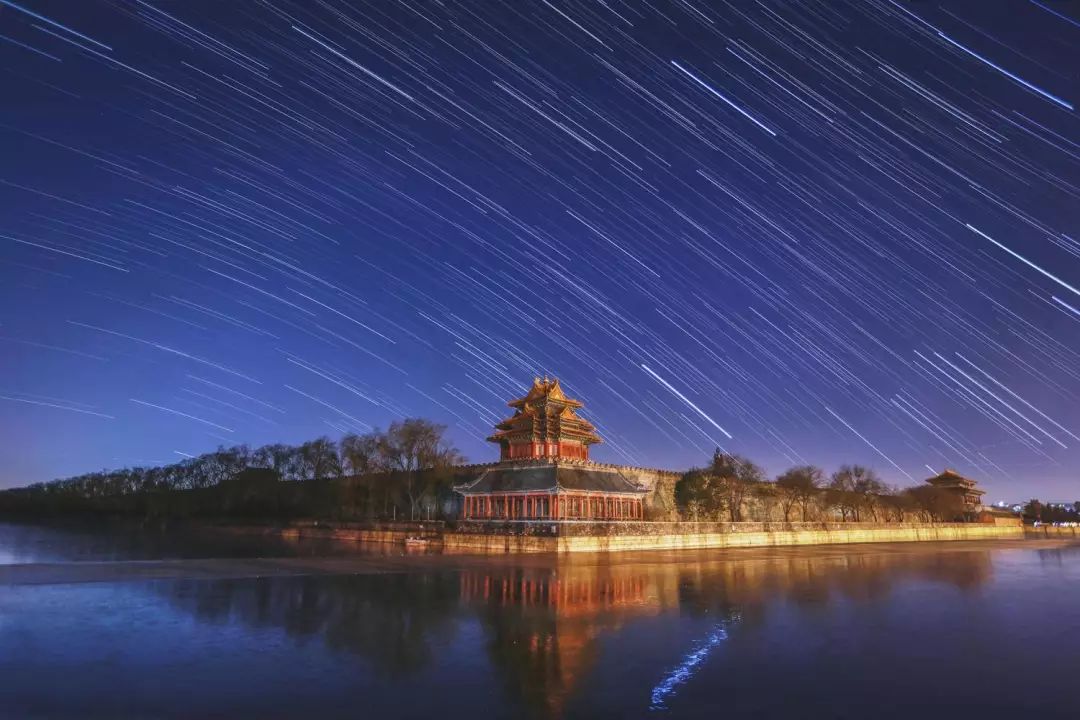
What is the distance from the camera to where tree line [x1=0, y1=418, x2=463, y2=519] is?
68.2 metres

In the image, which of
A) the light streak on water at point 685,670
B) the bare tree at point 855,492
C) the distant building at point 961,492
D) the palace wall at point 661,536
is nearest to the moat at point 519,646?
the light streak on water at point 685,670

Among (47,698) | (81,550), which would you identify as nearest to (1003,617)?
(47,698)

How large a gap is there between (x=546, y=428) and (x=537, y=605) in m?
44.1

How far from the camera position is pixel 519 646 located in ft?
54.4

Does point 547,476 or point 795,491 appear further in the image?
point 795,491

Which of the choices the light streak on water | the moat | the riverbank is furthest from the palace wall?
the light streak on water

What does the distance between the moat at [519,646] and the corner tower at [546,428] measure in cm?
3432

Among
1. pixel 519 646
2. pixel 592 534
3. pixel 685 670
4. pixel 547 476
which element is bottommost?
pixel 685 670

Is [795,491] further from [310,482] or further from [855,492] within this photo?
[310,482]

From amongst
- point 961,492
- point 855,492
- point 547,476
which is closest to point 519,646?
point 547,476

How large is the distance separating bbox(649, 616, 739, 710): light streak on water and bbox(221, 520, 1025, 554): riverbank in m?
27.9

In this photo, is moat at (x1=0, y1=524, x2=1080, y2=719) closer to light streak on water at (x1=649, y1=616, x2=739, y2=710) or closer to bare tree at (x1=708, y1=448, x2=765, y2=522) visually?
light streak on water at (x1=649, y1=616, x2=739, y2=710)

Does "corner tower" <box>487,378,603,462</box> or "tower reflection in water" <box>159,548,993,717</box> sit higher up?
"corner tower" <box>487,378,603,462</box>

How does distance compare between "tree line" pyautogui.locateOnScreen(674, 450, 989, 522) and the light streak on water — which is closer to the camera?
the light streak on water
